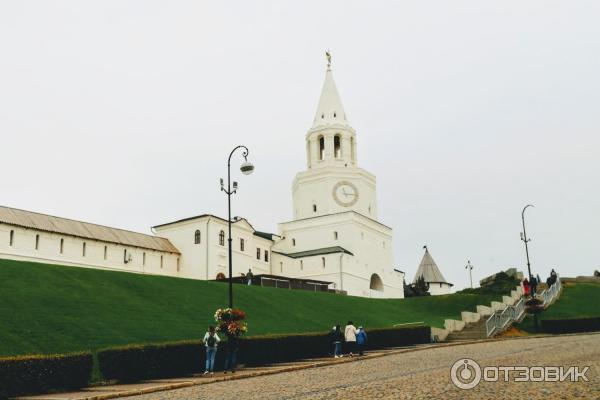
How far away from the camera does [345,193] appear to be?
7912 centimetres

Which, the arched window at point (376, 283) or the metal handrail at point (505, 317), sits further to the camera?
the arched window at point (376, 283)

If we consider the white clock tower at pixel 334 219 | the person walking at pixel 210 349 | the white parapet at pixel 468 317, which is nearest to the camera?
the person walking at pixel 210 349

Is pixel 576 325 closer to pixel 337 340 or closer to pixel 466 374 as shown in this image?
pixel 337 340

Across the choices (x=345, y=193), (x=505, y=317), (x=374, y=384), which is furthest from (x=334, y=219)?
(x=374, y=384)

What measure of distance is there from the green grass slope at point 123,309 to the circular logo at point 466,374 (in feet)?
46.4

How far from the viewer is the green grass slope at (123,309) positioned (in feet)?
81.7

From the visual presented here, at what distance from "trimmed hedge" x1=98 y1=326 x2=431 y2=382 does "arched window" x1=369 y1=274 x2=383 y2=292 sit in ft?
144

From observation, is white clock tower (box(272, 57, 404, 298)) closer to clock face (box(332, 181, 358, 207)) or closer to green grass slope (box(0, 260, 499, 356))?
clock face (box(332, 181, 358, 207))

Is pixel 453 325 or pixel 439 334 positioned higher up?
pixel 453 325

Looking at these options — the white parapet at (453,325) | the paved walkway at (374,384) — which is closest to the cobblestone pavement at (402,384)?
the paved walkway at (374,384)

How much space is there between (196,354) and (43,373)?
6454 mm

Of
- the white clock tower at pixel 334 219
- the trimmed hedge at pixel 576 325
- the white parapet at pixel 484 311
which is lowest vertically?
the trimmed hedge at pixel 576 325

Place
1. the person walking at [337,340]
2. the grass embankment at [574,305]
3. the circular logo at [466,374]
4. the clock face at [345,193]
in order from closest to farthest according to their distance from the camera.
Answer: the circular logo at [466,374]
the person walking at [337,340]
the grass embankment at [574,305]
the clock face at [345,193]

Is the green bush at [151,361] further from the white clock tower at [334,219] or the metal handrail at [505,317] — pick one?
the white clock tower at [334,219]
